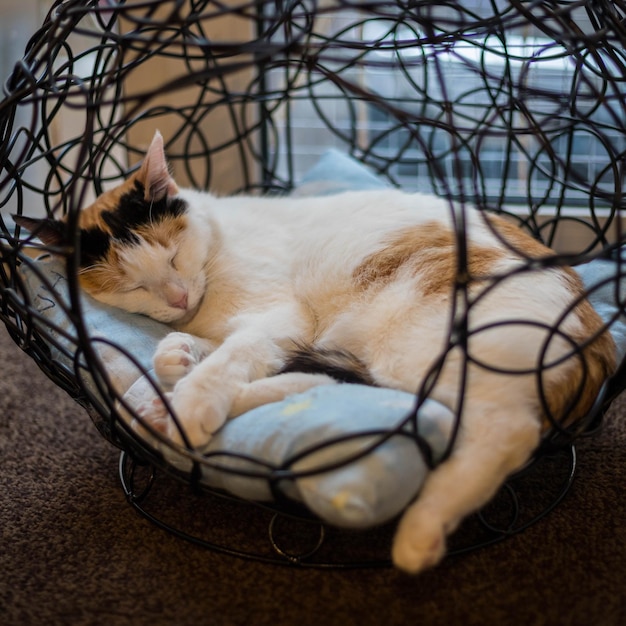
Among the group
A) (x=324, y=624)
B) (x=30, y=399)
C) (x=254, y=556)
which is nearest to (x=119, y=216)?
(x=30, y=399)

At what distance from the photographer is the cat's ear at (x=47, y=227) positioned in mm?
998

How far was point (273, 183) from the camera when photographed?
6.13 feet

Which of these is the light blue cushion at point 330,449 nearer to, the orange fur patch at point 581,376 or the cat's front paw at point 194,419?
the cat's front paw at point 194,419

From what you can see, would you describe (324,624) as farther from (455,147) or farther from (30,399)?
(30,399)

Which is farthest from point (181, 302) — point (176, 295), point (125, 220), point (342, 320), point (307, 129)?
point (307, 129)

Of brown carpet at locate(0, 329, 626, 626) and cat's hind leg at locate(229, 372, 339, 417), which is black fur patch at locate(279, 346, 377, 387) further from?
brown carpet at locate(0, 329, 626, 626)

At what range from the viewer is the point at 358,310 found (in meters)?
1.08

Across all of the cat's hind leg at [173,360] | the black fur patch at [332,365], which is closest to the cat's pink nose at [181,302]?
the cat's hind leg at [173,360]

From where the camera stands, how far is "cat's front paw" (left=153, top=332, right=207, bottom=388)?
991 mm

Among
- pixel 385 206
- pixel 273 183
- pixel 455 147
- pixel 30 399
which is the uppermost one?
pixel 455 147

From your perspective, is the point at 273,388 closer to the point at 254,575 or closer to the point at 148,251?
the point at 254,575

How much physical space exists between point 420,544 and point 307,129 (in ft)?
5.15

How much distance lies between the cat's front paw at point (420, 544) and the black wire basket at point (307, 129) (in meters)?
0.08

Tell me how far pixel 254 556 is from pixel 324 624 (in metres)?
0.14
